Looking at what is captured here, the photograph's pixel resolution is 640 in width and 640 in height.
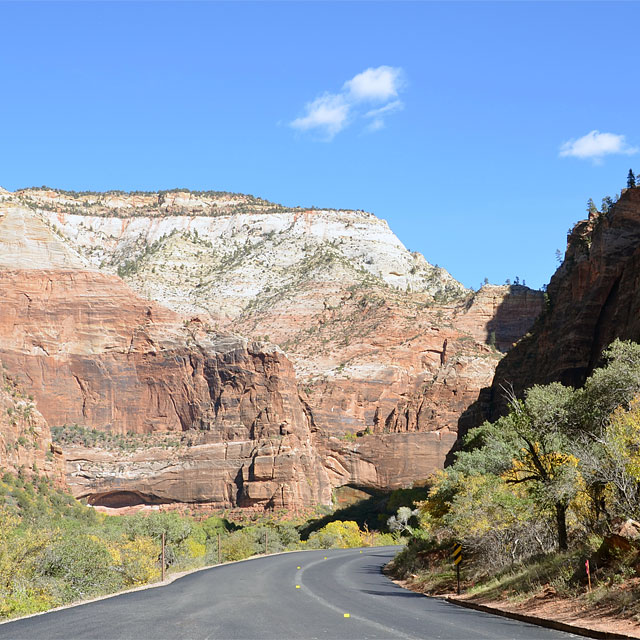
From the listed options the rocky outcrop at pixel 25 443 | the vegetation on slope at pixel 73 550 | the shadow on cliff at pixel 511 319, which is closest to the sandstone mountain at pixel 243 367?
the shadow on cliff at pixel 511 319

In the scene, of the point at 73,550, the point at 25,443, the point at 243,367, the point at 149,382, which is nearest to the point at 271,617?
the point at 73,550

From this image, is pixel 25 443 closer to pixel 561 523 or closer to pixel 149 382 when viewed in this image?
pixel 149 382

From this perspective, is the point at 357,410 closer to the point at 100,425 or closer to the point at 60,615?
the point at 100,425

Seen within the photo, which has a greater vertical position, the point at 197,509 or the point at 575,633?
the point at 575,633

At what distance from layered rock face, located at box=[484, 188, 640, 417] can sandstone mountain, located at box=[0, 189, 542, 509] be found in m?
40.2

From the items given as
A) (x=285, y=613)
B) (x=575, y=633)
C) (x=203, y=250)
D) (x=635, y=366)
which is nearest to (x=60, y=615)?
(x=285, y=613)

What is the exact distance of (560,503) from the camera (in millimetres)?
22484

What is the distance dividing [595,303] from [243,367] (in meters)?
53.0

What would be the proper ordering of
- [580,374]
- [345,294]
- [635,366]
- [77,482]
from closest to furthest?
[635,366] → [580,374] → [77,482] → [345,294]

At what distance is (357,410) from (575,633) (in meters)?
102

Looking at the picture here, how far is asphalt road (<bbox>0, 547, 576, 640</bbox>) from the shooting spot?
1527 cm

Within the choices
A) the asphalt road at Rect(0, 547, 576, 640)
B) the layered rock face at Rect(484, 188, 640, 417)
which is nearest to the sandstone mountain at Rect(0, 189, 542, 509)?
the layered rock face at Rect(484, 188, 640, 417)

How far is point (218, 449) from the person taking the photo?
96750mm

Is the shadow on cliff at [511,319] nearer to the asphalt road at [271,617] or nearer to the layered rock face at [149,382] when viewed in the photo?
the layered rock face at [149,382]
